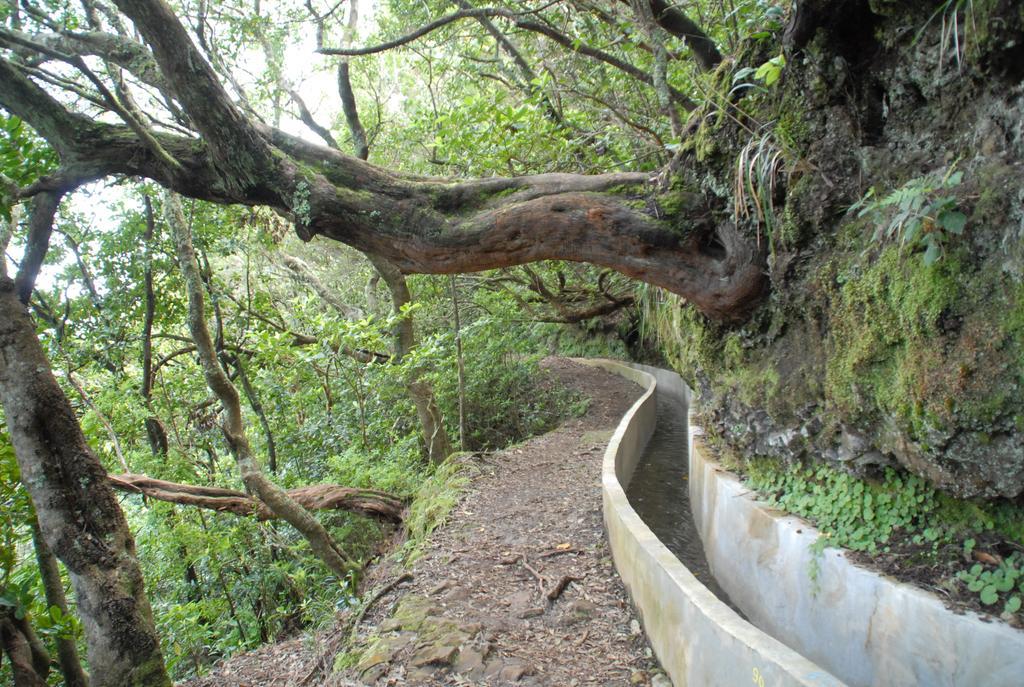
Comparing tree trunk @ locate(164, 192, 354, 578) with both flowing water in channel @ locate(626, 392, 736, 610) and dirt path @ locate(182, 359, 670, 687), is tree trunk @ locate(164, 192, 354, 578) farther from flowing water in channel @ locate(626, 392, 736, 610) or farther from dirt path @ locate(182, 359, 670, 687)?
flowing water in channel @ locate(626, 392, 736, 610)

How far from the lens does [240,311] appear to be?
37.9ft

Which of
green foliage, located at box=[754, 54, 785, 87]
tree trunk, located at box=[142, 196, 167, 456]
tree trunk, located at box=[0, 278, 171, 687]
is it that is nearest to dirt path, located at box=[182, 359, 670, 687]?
tree trunk, located at box=[0, 278, 171, 687]

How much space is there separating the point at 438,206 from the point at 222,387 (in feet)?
10.6

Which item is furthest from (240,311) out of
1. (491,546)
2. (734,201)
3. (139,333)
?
(734,201)

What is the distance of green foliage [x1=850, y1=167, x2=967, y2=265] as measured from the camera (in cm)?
345

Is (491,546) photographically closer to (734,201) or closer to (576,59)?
(734,201)

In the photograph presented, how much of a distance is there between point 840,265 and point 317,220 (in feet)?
14.9

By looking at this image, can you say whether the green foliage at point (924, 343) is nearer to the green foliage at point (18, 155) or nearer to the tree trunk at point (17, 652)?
the tree trunk at point (17, 652)

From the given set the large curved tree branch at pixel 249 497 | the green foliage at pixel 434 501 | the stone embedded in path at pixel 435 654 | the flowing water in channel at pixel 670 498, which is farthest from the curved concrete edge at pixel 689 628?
the large curved tree branch at pixel 249 497

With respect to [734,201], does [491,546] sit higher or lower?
lower

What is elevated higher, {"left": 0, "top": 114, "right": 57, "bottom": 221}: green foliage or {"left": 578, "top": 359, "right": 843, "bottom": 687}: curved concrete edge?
{"left": 0, "top": 114, "right": 57, "bottom": 221}: green foliage

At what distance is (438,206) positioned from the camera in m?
5.93

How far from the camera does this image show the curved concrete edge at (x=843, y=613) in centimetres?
338

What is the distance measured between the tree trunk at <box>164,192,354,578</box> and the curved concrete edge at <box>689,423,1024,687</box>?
4.71 meters
